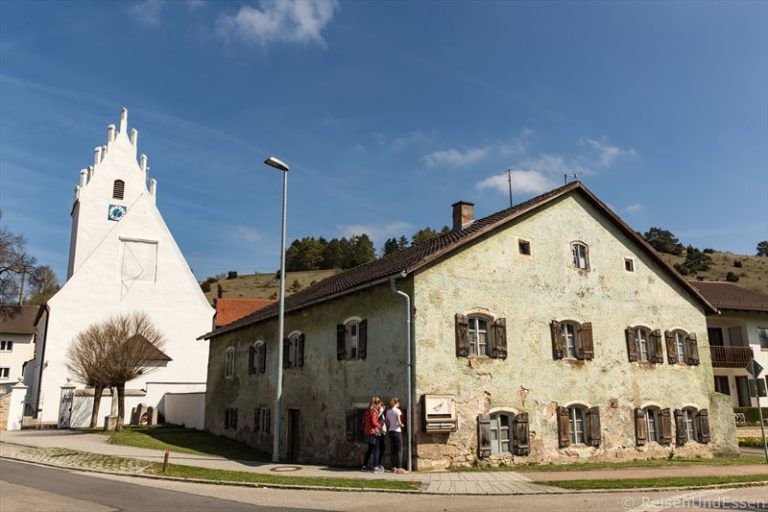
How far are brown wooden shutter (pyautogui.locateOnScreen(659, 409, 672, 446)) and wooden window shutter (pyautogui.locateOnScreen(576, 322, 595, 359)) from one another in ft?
11.8

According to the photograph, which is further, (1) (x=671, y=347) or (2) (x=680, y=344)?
(2) (x=680, y=344)

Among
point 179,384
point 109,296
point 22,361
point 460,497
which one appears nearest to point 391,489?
point 460,497

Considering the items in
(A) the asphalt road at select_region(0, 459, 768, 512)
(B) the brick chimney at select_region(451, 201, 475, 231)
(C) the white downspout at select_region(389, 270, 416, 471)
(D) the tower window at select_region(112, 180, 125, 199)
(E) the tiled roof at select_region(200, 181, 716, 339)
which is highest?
(D) the tower window at select_region(112, 180, 125, 199)

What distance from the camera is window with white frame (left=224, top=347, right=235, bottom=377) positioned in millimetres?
26984

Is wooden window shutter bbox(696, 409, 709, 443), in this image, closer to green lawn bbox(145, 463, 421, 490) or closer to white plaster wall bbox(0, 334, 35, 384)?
green lawn bbox(145, 463, 421, 490)

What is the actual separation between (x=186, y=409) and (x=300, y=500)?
24.2 metres

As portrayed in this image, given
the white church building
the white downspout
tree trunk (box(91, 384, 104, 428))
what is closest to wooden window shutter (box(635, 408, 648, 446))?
the white downspout

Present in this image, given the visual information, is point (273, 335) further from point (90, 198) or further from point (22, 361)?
point (22, 361)

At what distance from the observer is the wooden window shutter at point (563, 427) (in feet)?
56.2

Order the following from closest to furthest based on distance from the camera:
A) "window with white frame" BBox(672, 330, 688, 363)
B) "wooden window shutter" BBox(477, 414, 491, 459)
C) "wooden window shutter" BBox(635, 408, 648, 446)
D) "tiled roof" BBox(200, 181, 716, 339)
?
1. "wooden window shutter" BBox(477, 414, 491, 459)
2. "tiled roof" BBox(200, 181, 716, 339)
3. "wooden window shutter" BBox(635, 408, 648, 446)
4. "window with white frame" BBox(672, 330, 688, 363)

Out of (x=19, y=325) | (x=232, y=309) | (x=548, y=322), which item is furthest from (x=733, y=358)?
(x=19, y=325)

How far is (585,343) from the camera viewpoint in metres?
18.5

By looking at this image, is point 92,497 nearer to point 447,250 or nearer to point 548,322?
point 447,250

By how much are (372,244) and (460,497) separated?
112 meters
